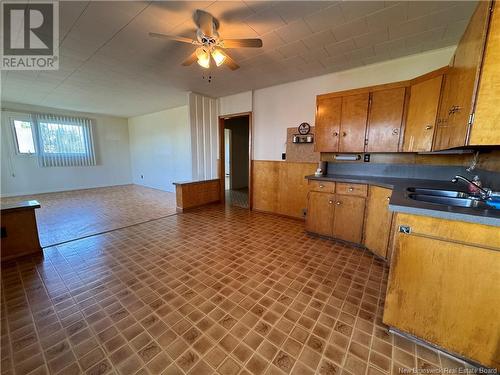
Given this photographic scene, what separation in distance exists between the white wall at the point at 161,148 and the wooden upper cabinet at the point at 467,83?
207 inches

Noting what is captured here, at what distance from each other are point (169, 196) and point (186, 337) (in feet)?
16.5

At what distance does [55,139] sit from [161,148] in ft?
9.91

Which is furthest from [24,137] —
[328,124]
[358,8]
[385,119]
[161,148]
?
[385,119]

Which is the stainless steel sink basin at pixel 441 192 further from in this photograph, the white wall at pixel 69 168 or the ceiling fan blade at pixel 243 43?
the white wall at pixel 69 168

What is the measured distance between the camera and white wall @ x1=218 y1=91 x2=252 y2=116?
4.25 metres

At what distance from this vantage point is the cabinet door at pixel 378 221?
7.47ft

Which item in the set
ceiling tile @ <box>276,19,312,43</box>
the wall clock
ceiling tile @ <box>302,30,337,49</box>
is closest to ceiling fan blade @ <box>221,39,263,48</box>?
ceiling tile @ <box>276,19,312,43</box>

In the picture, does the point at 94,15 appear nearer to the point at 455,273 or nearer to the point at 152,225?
the point at 152,225

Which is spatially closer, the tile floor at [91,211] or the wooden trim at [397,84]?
the wooden trim at [397,84]

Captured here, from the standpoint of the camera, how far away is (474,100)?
123cm

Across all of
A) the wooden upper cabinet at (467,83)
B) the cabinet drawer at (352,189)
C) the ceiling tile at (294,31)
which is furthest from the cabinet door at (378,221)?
the ceiling tile at (294,31)

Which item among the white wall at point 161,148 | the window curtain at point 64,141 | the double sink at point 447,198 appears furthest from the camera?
the white wall at point 161,148

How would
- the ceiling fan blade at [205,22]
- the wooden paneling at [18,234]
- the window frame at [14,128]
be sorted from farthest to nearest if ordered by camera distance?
the window frame at [14,128] → the wooden paneling at [18,234] → the ceiling fan blade at [205,22]

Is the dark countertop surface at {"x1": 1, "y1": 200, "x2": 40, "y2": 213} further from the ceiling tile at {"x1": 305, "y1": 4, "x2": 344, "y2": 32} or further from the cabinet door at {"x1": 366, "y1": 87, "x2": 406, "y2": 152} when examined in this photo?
the cabinet door at {"x1": 366, "y1": 87, "x2": 406, "y2": 152}
